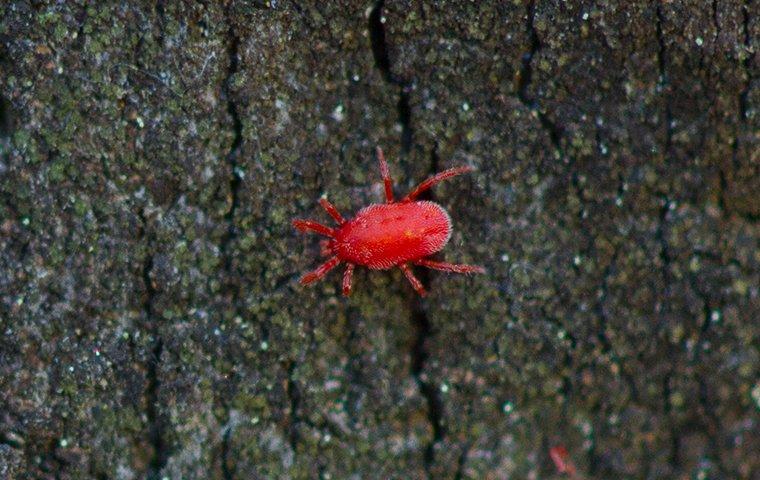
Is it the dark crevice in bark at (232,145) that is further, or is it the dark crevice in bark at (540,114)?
the dark crevice in bark at (540,114)

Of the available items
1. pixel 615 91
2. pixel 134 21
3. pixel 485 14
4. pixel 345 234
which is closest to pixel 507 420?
pixel 345 234

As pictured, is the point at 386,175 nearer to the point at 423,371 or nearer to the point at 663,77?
the point at 423,371

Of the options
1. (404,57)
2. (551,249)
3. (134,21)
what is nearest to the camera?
(134,21)

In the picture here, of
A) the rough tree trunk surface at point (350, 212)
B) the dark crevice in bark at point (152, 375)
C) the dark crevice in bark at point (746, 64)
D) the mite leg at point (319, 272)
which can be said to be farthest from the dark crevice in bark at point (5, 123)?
the dark crevice in bark at point (746, 64)

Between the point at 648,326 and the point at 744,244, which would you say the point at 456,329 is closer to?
the point at 648,326

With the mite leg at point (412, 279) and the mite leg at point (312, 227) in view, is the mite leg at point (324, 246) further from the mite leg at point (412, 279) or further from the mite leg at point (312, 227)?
the mite leg at point (412, 279)

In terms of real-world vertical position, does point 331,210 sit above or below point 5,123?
below

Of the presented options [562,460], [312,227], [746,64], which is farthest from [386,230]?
[746,64]
